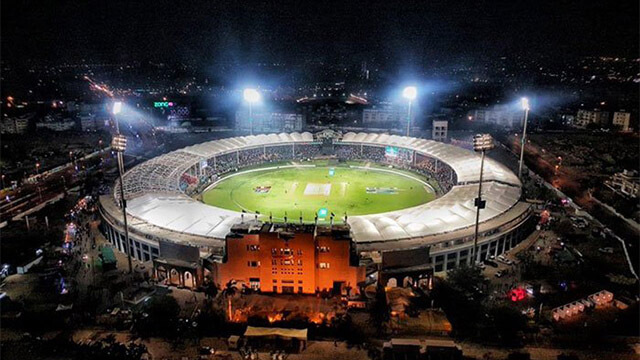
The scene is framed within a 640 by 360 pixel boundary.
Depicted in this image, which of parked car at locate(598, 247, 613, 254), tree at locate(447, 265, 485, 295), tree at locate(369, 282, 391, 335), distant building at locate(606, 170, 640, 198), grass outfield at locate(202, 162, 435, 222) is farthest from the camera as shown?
distant building at locate(606, 170, 640, 198)

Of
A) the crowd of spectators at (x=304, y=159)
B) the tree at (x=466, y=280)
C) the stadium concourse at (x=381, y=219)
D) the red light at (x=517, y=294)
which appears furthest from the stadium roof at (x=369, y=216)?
the red light at (x=517, y=294)

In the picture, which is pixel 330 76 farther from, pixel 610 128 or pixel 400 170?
pixel 400 170

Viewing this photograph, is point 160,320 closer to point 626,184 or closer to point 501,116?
point 626,184

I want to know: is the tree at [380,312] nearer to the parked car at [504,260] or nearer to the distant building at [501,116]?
the parked car at [504,260]

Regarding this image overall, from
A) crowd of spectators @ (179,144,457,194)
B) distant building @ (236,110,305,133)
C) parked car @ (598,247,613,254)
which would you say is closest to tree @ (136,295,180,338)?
crowd of spectators @ (179,144,457,194)

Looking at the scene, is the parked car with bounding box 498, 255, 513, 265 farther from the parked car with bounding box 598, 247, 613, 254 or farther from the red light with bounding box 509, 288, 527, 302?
the parked car with bounding box 598, 247, 613, 254

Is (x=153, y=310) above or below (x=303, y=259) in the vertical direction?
below

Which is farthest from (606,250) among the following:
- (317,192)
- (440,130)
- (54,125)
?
(54,125)

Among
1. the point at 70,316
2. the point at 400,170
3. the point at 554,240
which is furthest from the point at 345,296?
the point at 400,170
